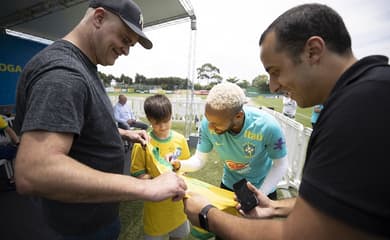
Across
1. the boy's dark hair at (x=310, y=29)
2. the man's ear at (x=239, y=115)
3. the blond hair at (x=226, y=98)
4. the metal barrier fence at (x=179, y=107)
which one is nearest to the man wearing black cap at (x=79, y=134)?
the blond hair at (x=226, y=98)

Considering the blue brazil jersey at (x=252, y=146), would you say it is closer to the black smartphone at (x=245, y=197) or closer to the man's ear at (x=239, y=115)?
the man's ear at (x=239, y=115)

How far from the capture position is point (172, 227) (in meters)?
2.38

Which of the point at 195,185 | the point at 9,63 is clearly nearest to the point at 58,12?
the point at 9,63

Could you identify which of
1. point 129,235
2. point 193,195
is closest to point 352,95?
point 193,195

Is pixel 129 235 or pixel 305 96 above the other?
pixel 305 96

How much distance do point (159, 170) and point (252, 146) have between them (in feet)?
2.95

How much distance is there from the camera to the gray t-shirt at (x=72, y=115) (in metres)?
0.90

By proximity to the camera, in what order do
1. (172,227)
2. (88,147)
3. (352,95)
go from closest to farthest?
1. (352,95)
2. (88,147)
3. (172,227)

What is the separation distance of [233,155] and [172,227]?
1.04m

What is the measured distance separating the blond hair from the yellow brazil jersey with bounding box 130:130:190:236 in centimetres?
69

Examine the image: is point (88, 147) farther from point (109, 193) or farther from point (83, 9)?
point (83, 9)

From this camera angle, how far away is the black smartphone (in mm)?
1577

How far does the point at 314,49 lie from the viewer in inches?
38.9

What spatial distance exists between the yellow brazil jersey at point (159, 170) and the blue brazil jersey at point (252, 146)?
45 centimetres
